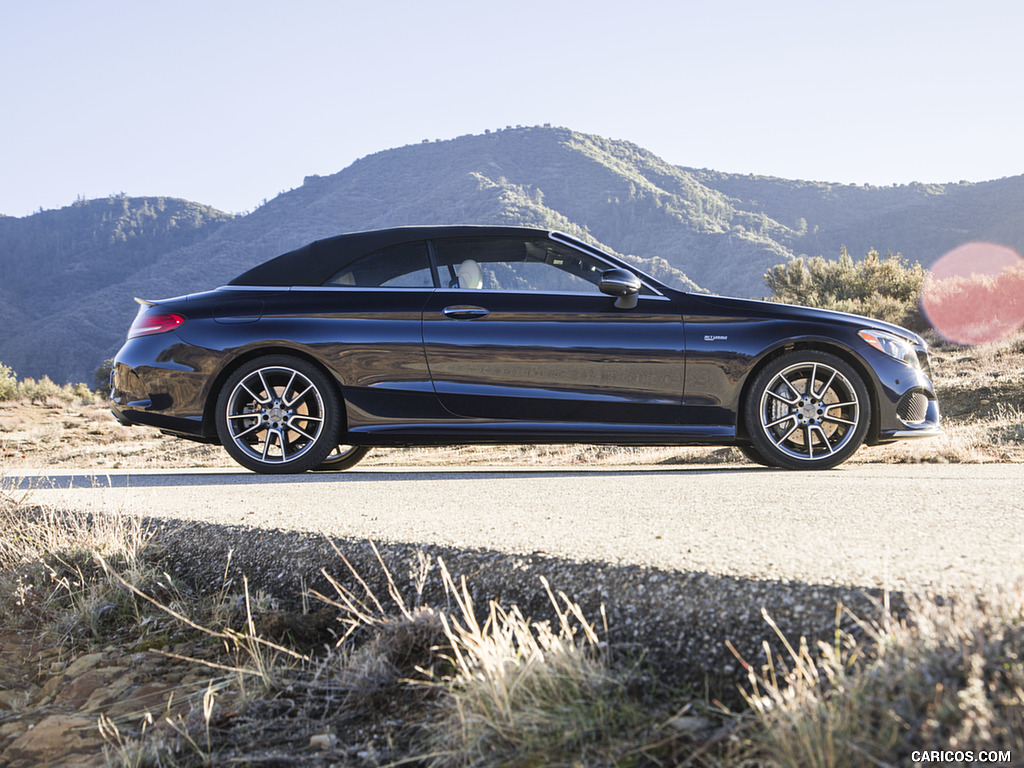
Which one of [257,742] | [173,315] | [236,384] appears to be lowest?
[257,742]

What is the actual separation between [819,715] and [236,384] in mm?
4520

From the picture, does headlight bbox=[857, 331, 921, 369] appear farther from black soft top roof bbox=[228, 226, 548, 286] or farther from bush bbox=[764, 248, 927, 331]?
bush bbox=[764, 248, 927, 331]

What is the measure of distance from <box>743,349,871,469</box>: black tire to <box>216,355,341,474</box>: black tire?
2890 millimetres

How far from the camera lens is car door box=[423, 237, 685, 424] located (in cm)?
518

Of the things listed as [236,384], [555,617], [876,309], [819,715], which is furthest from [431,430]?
[876,309]

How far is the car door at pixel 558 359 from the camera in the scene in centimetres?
518

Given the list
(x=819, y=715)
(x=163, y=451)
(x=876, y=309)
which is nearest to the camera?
(x=819, y=715)

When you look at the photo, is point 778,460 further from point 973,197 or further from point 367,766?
point 973,197

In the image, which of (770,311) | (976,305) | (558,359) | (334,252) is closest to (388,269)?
(334,252)

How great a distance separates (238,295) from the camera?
18.1ft

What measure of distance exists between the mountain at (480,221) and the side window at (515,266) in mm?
59175

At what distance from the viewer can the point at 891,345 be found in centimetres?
534

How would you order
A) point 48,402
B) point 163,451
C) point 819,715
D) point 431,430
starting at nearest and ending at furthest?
point 819,715
point 431,430
point 163,451
point 48,402

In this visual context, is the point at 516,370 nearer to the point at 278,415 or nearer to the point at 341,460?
the point at 278,415
